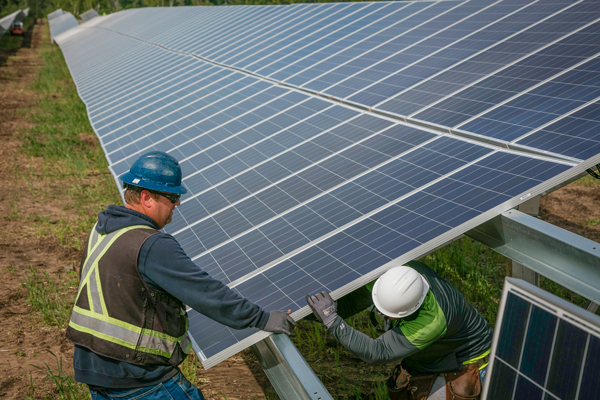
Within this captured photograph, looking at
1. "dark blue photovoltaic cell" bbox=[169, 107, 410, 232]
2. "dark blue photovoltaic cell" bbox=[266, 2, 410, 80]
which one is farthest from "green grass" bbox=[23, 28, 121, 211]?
"dark blue photovoltaic cell" bbox=[169, 107, 410, 232]

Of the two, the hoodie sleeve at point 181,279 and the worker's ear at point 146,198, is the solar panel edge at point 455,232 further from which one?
the worker's ear at point 146,198

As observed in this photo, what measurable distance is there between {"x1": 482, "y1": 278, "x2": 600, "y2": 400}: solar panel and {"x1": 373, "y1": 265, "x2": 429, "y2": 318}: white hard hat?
148 cm

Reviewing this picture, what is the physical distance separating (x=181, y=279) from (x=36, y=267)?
7384mm

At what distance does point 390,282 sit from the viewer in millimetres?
4188

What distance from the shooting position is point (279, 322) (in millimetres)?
3844

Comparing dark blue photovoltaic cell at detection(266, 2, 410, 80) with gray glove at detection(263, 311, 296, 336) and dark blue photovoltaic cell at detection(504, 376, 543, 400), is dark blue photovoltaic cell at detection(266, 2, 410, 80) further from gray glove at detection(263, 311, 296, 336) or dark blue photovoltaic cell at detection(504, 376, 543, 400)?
dark blue photovoltaic cell at detection(504, 376, 543, 400)

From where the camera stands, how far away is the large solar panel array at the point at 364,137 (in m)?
4.48

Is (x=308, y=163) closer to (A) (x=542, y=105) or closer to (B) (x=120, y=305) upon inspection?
(A) (x=542, y=105)

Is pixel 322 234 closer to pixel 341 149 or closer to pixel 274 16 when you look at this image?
pixel 341 149

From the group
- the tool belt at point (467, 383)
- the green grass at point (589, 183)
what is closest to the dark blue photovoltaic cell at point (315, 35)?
the green grass at point (589, 183)

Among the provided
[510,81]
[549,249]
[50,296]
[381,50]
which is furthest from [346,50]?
[549,249]

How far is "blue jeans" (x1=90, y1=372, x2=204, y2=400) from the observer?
3.74 meters

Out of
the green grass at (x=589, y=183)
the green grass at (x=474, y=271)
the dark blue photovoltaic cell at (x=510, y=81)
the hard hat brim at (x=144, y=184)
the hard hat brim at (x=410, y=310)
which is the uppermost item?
the hard hat brim at (x=144, y=184)

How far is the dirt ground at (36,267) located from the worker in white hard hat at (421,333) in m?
1.98
